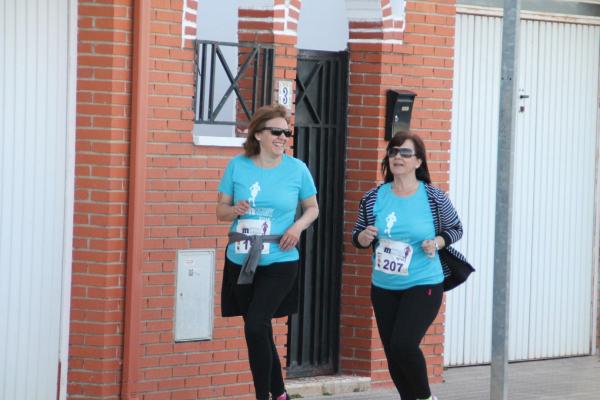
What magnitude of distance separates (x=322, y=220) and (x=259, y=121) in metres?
2.31

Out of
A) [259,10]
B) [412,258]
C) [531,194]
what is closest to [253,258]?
[412,258]

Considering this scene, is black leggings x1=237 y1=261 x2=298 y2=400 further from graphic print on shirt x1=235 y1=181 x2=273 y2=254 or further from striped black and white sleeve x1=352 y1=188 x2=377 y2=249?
striped black and white sleeve x1=352 y1=188 x2=377 y2=249

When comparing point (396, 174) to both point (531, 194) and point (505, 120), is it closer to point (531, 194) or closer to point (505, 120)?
point (505, 120)

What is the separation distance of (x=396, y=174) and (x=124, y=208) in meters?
1.76

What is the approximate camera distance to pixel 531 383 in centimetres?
1167

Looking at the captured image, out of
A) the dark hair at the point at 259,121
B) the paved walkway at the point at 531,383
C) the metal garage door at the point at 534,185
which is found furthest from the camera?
the metal garage door at the point at 534,185

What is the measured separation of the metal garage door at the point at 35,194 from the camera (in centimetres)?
912

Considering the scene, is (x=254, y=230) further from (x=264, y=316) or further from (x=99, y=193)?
(x=99, y=193)

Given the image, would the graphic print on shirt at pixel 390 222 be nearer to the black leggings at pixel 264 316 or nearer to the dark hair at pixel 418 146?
the dark hair at pixel 418 146

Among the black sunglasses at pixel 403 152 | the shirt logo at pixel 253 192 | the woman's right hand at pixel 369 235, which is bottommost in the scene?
the woman's right hand at pixel 369 235

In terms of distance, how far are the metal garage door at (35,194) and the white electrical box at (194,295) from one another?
80 centimetres

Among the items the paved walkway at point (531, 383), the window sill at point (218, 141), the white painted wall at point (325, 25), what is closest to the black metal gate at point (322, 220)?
the white painted wall at point (325, 25)

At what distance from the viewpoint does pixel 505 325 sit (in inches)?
337

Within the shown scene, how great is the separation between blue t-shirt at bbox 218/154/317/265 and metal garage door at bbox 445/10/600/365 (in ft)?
10.9
